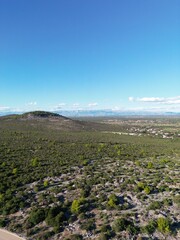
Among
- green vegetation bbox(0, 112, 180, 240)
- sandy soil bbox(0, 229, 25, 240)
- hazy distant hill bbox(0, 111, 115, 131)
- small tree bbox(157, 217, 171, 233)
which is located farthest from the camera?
hazy distant hill bbox(0, 111, 115, 131)

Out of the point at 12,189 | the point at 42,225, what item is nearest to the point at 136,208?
the point at 42,225

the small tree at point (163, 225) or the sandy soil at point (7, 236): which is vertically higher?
the small tree at point (163, 225)

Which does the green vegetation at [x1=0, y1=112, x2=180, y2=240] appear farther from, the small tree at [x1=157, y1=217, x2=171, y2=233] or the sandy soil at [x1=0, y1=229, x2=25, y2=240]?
the sandy soil at [x1=0, y1=229, x2=25, y2=240]

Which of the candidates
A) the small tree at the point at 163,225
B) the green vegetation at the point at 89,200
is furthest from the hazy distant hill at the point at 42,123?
the small tree at the point at 163,225

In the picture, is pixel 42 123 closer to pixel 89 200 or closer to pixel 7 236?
pixel 89 200

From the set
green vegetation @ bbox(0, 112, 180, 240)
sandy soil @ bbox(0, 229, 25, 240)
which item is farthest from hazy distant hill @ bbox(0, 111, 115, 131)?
sandy soil @ bbox(0, 229, 25, 240)

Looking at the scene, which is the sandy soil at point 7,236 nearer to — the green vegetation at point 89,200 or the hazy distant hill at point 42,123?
the green vegetation at point 89,200

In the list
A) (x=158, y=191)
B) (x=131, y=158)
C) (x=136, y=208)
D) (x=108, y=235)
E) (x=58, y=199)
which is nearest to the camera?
(x=108, y=235)

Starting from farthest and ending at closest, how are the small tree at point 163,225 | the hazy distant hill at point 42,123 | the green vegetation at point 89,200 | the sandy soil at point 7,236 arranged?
the hazy distant hill at point 42,123
the green vegetation at point 89,200
the small tree at point 163,225
the sandy soil at point 7,236

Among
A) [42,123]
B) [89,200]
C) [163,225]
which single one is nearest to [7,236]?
[89,200]

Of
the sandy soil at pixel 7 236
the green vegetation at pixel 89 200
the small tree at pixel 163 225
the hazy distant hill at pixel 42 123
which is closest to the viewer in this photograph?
the sandy soil at pixel 7 236

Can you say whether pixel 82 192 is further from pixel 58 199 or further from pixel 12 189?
pixel 12 189
